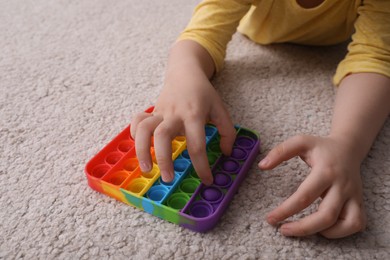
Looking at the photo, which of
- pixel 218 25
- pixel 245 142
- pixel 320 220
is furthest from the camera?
pixel 218 25

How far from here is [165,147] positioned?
402 millimetres

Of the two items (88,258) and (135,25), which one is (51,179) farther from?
(135,25)

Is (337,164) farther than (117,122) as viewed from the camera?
No

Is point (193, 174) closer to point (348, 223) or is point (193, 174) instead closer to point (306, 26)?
point (348, 223)

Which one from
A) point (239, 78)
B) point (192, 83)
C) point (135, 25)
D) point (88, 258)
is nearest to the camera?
point (88, 258)

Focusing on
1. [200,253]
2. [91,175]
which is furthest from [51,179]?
[200,253]

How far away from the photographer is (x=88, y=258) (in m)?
0.37

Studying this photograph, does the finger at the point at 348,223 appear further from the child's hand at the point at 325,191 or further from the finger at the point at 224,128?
the finger at the point at 224,128

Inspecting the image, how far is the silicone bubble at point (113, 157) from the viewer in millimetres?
451

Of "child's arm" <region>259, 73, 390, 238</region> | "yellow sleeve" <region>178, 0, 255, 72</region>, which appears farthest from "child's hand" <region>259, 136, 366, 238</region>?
"yellow sleeve" <region>178, 0, 255, 72</region>

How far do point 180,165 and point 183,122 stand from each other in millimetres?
50

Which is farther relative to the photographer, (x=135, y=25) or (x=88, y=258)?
(x=135, y=25)

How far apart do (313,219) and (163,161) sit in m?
0.16

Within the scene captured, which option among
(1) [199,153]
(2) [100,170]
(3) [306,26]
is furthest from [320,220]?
(3) [306,26]
